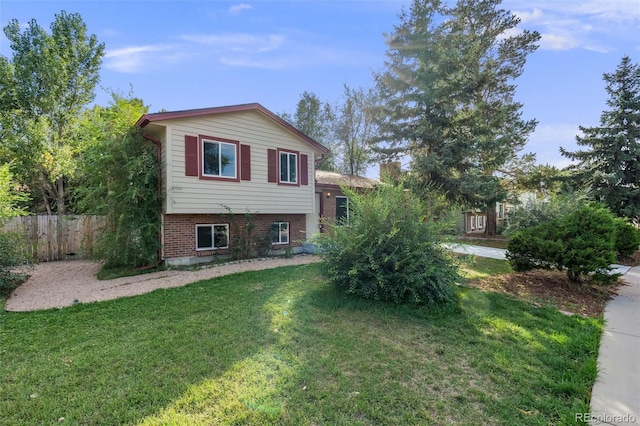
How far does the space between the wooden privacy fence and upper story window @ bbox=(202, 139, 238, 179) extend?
394 cm

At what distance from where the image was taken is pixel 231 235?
34.3 feet

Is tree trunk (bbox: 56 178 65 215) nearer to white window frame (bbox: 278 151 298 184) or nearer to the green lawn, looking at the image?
white window frame (bbox: 278 151 298 184)

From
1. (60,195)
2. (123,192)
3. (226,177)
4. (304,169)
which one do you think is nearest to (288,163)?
(304,169)

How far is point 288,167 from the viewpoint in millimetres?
11672

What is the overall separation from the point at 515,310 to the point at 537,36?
61.0 feet

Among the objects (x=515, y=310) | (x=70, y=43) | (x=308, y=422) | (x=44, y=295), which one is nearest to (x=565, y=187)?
(x=515, y=310)

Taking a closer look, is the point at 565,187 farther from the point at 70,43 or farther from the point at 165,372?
the point at 70,43

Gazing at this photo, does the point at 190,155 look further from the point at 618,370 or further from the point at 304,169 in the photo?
the point at 618,370

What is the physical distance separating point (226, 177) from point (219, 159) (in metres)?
0.60

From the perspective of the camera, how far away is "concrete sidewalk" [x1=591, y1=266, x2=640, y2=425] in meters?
2.70

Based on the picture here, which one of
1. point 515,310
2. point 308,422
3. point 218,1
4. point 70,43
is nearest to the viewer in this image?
point 308,422

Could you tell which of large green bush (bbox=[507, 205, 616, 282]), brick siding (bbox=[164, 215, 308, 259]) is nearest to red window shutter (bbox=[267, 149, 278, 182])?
brick siding (bbox=[164, 215, 308, 259])

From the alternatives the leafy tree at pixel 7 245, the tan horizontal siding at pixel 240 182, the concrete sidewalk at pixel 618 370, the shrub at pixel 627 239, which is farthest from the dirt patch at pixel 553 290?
the leafy tree at pixel 7 245

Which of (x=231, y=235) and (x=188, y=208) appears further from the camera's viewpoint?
(x=231, y=235)
